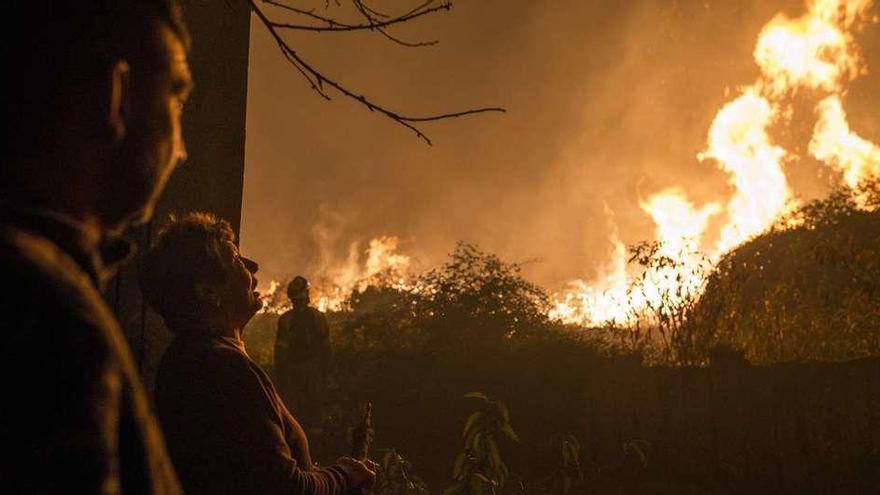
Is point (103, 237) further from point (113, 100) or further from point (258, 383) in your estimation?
point (258, 383)

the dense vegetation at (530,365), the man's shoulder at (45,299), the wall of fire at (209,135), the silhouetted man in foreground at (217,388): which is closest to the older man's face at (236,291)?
the silhouetted man in foreground at (217,388)

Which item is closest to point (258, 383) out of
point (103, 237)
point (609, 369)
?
point (103, 237)

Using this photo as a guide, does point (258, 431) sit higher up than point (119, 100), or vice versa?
point (119, 100)

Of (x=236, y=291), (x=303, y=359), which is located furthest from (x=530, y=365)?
(x=236, y=291)

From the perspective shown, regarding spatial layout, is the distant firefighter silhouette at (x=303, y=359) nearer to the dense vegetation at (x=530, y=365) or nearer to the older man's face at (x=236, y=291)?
the dense vegetation at (x=530, y=365)

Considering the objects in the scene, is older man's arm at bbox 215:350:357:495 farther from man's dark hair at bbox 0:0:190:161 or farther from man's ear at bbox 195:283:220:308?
man's dark hair at bbox 0:0:190:161

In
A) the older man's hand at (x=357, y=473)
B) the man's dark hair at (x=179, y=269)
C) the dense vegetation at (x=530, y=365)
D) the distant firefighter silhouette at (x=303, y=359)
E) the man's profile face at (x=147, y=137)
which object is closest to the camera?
the man's profile face at (x=147, y=137)

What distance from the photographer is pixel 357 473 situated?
7.08 feet

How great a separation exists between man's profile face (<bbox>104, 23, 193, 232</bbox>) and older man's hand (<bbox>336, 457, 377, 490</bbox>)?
1349mm

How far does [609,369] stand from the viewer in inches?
468

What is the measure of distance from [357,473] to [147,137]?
1492 millimetres

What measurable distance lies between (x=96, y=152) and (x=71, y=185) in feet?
0.19

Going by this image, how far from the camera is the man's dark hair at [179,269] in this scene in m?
1.96

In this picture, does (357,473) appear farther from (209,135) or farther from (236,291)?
(209,135)
